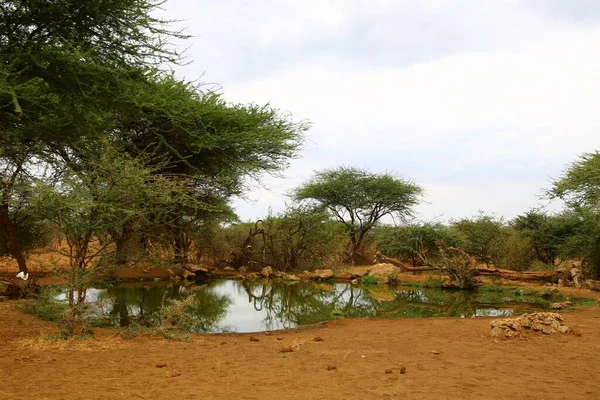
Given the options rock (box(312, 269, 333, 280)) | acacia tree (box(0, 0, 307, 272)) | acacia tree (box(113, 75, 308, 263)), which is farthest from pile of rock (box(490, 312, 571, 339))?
rock (box(312, 269, 333, 280))

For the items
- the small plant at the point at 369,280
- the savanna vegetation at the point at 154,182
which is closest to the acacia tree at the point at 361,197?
the savanna vegetation at the point at 154,182

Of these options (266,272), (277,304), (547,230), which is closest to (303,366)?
(277,304)

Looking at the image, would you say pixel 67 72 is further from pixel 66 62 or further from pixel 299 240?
pixel 299 240

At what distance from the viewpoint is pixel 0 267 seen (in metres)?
20.1

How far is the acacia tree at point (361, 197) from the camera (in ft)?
101

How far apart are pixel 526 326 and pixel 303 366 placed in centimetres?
417

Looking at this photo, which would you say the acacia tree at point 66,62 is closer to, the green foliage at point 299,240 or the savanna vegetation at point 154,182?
the savanna vegetation at point 154,182

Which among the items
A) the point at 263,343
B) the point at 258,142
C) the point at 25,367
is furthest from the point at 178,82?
the point at 25,367

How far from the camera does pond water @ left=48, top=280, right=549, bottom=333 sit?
10125 mm

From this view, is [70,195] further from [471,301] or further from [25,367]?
[471,301]

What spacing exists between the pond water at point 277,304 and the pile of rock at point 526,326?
3.66 m

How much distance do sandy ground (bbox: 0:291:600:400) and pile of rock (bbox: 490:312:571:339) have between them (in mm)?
173

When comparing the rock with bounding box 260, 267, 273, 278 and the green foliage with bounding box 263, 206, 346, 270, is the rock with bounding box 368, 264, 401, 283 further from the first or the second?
the rock with bounding box 260, 267, 273, 278

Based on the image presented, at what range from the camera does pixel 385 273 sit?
2086cm
